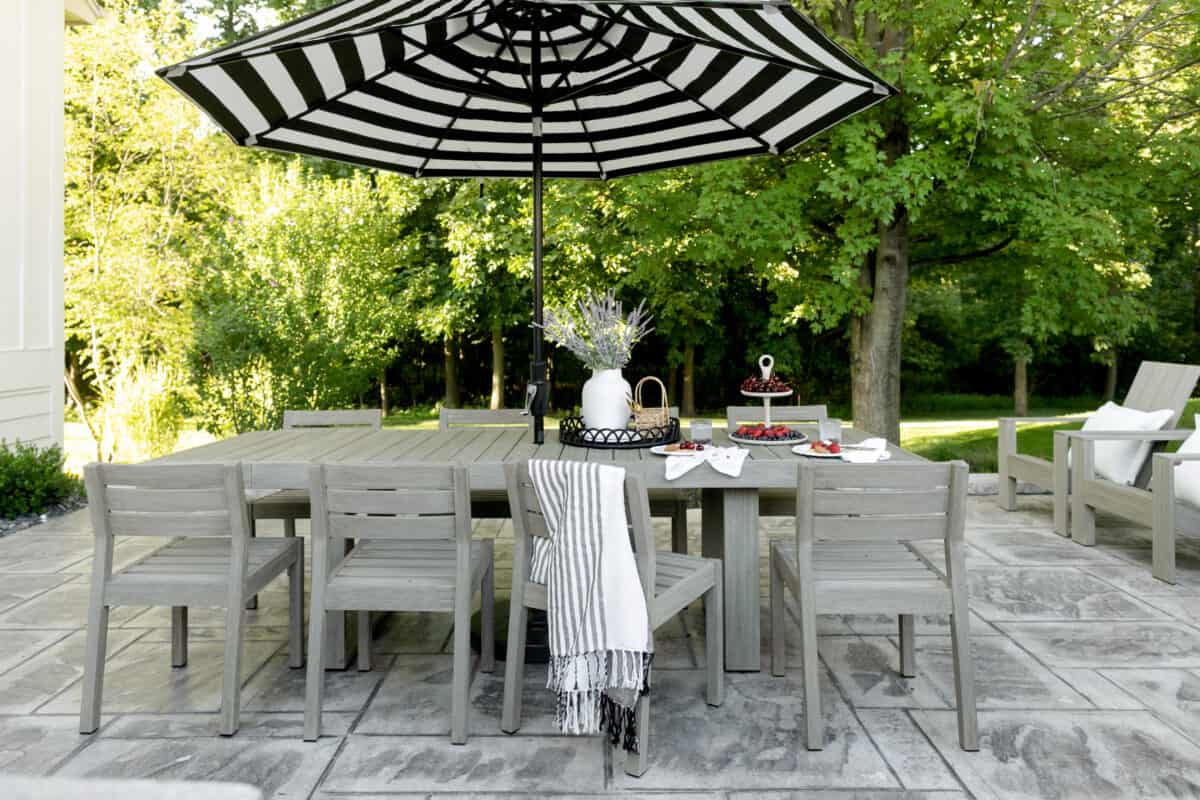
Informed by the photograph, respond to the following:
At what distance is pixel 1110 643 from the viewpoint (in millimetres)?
3490

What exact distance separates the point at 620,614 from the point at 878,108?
5614 mm

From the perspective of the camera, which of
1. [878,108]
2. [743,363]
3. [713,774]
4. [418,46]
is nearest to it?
[713,774]

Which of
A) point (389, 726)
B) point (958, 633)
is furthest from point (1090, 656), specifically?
point (389, 726)

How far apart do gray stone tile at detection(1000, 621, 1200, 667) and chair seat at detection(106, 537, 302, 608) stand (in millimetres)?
2773

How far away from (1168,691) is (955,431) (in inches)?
357

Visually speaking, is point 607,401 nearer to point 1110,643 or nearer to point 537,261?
point 537,261

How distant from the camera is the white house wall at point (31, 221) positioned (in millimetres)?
6207

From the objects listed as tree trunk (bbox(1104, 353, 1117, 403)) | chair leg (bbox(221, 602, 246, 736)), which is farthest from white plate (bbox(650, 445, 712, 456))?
tree trunk (bbox(1104, 353, 1117, 403))

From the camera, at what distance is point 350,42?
3.03 meters

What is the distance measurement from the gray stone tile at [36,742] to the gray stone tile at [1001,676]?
269 centimetres

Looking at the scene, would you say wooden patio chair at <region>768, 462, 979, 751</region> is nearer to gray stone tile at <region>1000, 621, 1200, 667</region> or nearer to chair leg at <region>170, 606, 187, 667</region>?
gray stone tile at <region>1000, 621, 1200, 667</region>

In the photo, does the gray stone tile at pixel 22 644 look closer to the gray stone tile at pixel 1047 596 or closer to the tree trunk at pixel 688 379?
the gray stone tile at pixel 1047 596

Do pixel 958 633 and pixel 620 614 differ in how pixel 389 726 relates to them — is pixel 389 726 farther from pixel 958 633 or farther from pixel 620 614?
pixel 958 633

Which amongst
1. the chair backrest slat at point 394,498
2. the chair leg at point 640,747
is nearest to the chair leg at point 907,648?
the chair leg at point 640,747
